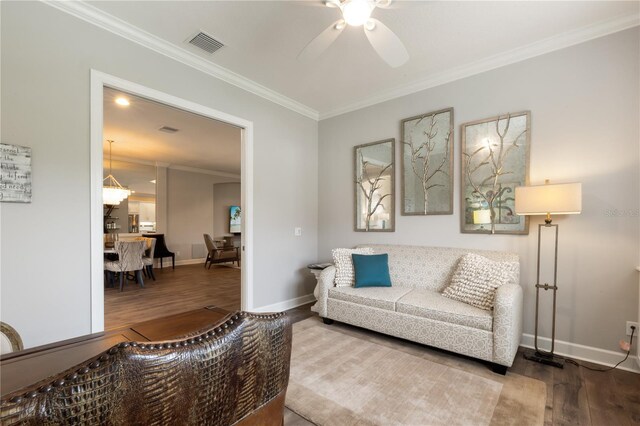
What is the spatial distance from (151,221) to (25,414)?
44.3 feet

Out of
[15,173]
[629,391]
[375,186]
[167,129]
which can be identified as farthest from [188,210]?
[629,391]

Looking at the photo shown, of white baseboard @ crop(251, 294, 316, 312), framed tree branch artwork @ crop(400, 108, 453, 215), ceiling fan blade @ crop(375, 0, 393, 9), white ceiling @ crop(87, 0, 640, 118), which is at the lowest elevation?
white baseboard @ crop(251, 294, 316, 312)

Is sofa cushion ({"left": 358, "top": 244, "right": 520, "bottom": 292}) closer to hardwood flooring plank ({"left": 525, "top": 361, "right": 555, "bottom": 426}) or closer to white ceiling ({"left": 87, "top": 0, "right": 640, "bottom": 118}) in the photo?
hardwood flooring plank ({"left": 525, "top": 361, "right": 555, "bottom": 426})

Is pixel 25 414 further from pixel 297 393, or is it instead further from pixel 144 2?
pixel 144 2

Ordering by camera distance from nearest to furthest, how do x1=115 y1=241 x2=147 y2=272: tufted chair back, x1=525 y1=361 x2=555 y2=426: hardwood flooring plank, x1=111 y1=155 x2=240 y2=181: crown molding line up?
x1=525 y1=361 x2=555 y2=426: hardwood flooring plank < x1=115 y1=241 x2=147 y2=272: tufted chair back < x1=111 y1=155 x2=240 y2=181: crown molding

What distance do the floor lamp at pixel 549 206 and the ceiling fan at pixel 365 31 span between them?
155 cm

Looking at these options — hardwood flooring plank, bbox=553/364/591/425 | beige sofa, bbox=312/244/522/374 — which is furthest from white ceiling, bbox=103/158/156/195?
hardwood flooring plank, bbox=553/364/591/425

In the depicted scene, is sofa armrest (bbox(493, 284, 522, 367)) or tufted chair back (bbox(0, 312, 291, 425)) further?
sofa armrest (bbox(493, 284, 522, 367))

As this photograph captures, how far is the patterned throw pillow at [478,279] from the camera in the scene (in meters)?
2.40

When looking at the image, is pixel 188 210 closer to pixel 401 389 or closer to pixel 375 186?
pixel 375 186

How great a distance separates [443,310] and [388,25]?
252cm

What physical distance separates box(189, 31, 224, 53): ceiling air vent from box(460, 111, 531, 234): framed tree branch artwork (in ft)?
8.84

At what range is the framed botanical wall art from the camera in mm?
1802

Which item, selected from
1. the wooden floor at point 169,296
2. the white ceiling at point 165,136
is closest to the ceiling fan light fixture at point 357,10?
the white ceiling at point 165,136
